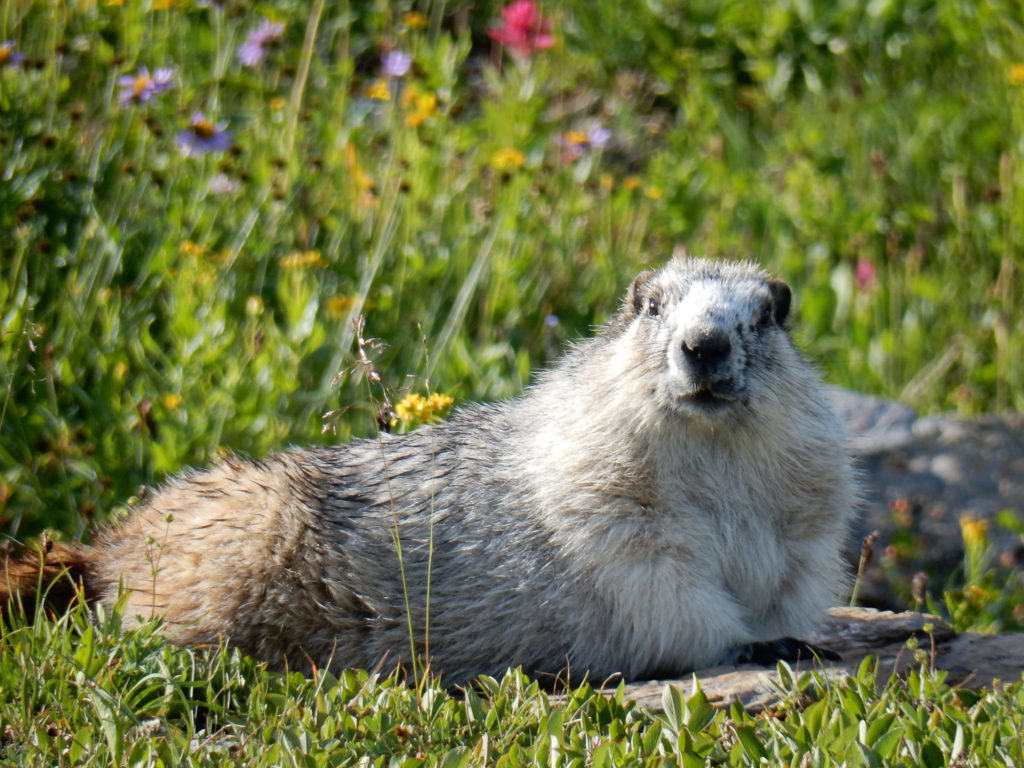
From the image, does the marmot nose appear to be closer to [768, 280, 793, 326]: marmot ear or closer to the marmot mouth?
the marmot mouth

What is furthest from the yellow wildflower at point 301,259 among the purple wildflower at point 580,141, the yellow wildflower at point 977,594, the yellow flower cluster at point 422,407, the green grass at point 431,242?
the yellow wildflower at point 977,594

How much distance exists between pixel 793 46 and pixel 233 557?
630 cm

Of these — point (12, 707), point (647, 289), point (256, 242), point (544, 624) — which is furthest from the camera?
point (256, 242)

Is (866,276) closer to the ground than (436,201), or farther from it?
closer to the ground

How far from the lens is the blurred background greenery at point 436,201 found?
494cm

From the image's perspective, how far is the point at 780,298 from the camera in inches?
157

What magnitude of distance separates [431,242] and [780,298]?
2473 millimetres

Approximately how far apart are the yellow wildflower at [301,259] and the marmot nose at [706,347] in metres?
2.39

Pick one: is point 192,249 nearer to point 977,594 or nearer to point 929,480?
point 977,594

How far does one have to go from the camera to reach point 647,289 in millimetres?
3941

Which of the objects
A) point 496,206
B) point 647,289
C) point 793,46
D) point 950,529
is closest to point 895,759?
Answer: point 647,289

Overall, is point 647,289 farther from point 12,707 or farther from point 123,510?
point 12,707

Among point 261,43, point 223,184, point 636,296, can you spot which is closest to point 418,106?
point 261,43

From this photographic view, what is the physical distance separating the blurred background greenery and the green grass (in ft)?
0.08
